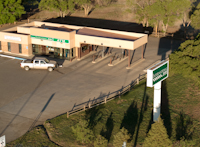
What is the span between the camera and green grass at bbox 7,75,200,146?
2514 cm

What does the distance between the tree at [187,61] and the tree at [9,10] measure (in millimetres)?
38989

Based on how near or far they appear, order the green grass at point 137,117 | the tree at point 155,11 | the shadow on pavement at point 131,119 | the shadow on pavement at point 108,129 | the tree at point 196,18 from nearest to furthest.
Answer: the shadow on pavement at point 108,129
the green grass at point 137,117
the shadow on pavement at point 131,119
the tree at point 196,18
the tree at point 155,11

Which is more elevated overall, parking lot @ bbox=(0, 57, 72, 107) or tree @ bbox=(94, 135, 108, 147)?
parking lot @ bbox=(0, 57, 72, 107)

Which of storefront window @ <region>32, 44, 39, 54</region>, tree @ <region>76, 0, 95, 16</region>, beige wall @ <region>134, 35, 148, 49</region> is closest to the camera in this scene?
beige wall @ <region>134, 35, 148, 49</region>

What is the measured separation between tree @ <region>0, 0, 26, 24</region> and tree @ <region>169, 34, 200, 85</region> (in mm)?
38989

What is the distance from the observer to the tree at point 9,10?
196 feet

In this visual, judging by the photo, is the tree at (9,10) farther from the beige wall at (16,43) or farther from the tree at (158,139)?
the tree at (158,139)

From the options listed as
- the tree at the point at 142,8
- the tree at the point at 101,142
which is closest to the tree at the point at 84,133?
the tree at the point at 101,142

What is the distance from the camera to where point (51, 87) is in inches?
1335

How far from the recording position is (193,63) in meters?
30.2

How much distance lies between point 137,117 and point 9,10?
4275 centimetres

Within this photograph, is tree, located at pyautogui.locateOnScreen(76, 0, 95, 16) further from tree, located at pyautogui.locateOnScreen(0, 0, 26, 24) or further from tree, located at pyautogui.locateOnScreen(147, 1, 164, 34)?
tree, located at pyautogui.locateOnScreen(147, 1, 164, 34)

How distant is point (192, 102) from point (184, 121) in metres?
3.87

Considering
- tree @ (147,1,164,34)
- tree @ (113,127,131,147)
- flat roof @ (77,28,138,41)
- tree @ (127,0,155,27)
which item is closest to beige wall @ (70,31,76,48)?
flat roof @ (77,28,138,41)
